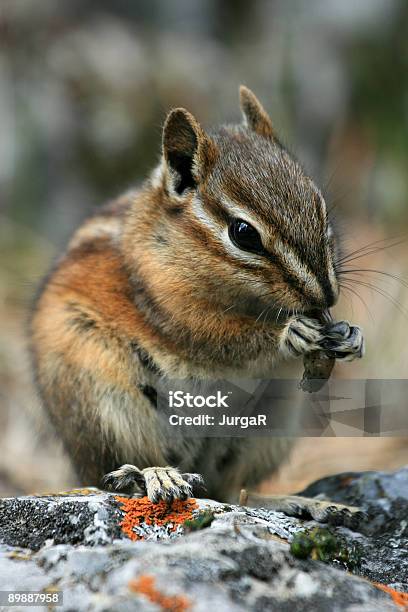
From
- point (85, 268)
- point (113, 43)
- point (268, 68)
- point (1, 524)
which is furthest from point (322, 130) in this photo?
point (1, 524)

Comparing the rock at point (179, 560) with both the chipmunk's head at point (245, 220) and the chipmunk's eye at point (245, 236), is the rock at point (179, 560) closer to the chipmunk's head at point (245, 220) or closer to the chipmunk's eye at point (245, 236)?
the chipmunk's head at point (245, 220)

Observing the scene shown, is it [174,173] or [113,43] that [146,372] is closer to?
[174,173]

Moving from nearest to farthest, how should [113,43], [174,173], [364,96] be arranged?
[174,173]
[364,96]
[113,43]

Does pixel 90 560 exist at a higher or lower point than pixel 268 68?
lower

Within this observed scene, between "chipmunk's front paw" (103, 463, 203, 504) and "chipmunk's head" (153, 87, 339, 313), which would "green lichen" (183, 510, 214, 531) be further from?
"chipmunk's head" (153, 87, 339, 313)

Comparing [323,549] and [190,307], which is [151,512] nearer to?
[323,549]

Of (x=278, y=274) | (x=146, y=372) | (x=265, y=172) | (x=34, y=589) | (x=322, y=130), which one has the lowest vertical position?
(x=34, y=589)

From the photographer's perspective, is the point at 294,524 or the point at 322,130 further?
the point at 322,130

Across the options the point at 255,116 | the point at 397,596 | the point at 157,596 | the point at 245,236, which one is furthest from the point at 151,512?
the point at 255,116
